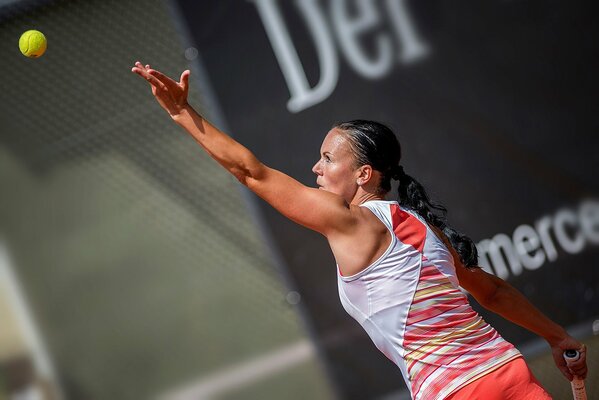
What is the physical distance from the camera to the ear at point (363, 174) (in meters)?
2.53

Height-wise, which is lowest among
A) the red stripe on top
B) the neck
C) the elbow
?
the red stripe on top

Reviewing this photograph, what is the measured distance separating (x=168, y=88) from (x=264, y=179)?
0.36m

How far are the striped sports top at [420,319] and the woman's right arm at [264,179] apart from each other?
146 mm

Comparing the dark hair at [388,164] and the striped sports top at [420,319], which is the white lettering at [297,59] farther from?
the striped sports top at [420,319]

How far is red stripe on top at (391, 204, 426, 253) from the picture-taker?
93.7 inches

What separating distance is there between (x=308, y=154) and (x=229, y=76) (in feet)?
1.77

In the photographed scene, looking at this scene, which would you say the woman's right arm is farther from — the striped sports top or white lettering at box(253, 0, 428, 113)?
white lettering at box(253, 0, 428, 113)

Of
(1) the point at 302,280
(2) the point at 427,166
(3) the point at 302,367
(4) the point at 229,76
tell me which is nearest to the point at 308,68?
(4) the point at 229,76

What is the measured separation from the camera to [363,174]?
2.53 metres

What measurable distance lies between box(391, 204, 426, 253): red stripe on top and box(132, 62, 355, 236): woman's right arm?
6.0 inches

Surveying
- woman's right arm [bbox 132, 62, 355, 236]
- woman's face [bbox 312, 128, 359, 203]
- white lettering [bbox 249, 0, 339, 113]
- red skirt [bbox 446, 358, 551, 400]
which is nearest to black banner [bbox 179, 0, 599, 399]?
white lettering [bbox 249, 0, 339, 113]

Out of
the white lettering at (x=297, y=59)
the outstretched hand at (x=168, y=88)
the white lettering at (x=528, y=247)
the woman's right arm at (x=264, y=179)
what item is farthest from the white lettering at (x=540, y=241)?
the outstretched hand at (x=168, y=88)

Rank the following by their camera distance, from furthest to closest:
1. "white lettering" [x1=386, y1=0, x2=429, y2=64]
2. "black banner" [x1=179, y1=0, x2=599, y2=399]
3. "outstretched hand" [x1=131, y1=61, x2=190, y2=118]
Answer: "white lettering" [x1=386, y1=0, x2=429, y2=64] < "black banner" [x1=179, y1=0, x2=599, y2=399] < "outstretched hand" [x1=131, y1=61, x2=190, y2=118]

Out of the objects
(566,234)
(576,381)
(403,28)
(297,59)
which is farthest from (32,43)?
(566,234)
